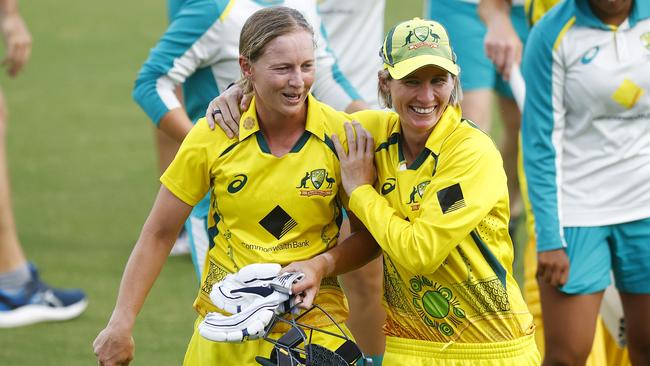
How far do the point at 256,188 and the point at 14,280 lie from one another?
10.5 feet

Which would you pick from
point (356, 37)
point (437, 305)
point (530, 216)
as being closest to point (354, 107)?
point (530, 216)

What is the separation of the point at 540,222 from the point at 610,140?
0.43 metres

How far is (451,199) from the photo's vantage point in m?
3.91

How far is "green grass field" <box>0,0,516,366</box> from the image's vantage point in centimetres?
665

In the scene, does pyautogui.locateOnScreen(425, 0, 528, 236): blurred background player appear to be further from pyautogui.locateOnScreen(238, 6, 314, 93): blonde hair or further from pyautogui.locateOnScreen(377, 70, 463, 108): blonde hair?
pyautogui.locateOnScreen(238, 6, 314, 93): blonde hair

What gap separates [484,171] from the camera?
155 inches

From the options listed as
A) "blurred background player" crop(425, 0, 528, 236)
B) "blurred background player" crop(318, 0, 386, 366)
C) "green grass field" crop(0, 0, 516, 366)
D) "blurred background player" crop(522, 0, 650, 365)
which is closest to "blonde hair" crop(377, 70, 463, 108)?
"blurred background player" crop(522, 0, 650, 365)

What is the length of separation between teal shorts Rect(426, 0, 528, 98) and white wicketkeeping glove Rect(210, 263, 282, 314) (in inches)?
132

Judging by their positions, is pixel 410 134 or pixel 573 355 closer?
pixel 410 134

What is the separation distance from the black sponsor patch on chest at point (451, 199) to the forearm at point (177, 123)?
1594 mm

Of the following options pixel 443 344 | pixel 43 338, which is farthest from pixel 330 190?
pixel 43 338

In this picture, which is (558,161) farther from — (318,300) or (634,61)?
(318,300)

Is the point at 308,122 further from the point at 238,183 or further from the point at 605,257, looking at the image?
the point at 605,257

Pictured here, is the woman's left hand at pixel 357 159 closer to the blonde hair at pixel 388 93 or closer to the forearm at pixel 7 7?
the blonde hair at pixel 388 93
